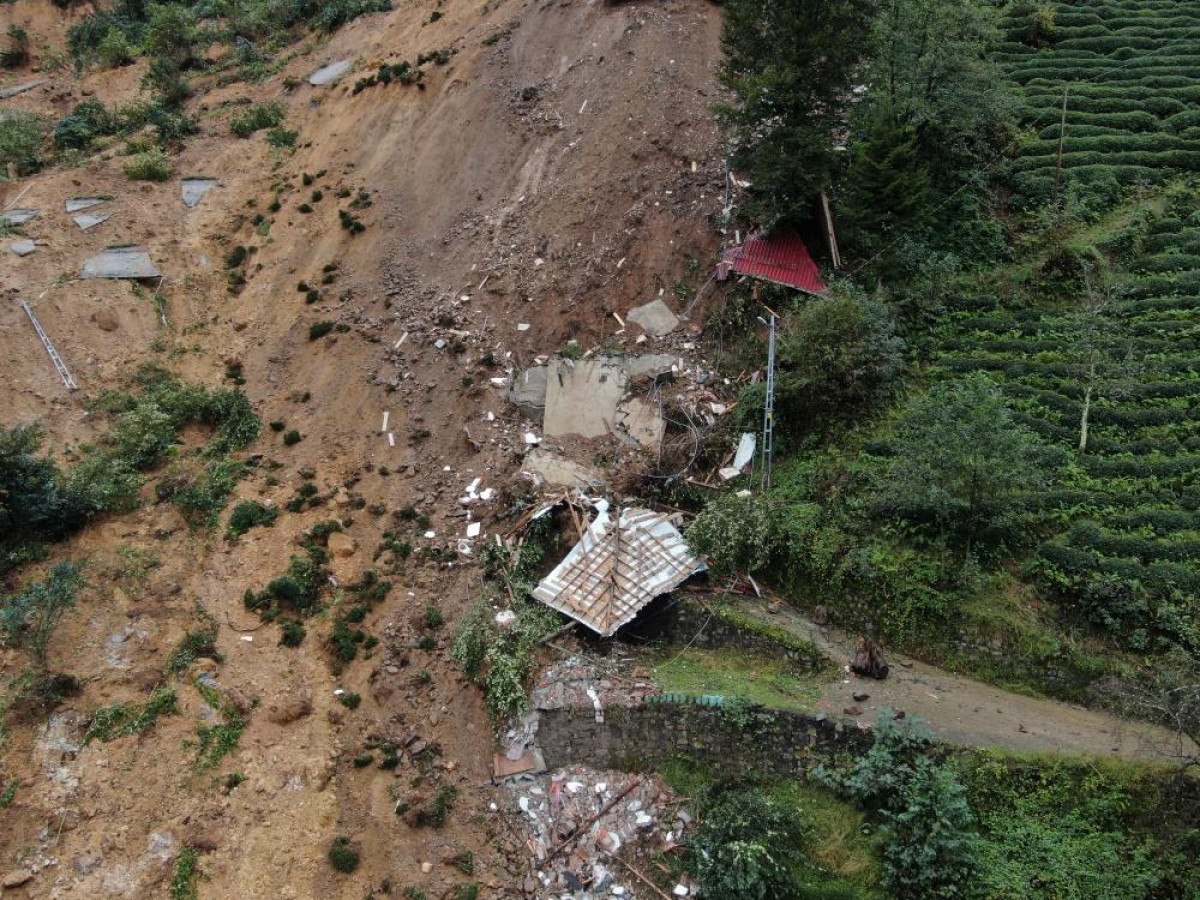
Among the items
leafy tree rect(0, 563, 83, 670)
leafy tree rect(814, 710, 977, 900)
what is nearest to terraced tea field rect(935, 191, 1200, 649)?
leafy tree rect(814, 710, 977, 900)

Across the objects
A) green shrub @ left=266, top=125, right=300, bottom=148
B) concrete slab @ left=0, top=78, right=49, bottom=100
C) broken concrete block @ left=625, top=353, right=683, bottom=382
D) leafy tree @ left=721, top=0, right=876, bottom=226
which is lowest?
broken concrete block @ left=625, top=353, right=683, bottom=382

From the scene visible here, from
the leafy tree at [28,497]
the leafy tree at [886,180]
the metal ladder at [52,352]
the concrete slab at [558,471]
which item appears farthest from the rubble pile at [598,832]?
the metal ladder at [52,352]

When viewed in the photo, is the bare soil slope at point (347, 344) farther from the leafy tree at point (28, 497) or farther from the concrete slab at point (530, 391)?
the leafy tree at point (28, 497)

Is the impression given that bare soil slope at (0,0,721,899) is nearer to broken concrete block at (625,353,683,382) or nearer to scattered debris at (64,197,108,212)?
scattered debris at (64,197,108,212)

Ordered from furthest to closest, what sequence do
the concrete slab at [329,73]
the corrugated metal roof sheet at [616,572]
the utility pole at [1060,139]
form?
the concrete slab at [329,73] < the utility pole at [1060,139] < the corrugated metal roof sheet at [616,572]

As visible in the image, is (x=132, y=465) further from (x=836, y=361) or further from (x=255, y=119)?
(x=836, y=361)
